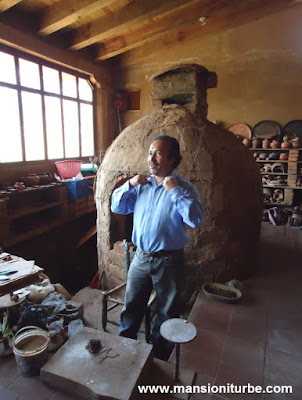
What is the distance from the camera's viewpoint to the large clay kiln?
357 centimetres

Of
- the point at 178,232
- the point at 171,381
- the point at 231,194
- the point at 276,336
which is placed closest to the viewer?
the point at 171,381

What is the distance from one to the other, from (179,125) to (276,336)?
2.67 meters

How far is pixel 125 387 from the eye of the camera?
5.98 ft

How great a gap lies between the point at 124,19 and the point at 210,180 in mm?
4719

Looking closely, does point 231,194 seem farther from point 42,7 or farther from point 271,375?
point 42,7

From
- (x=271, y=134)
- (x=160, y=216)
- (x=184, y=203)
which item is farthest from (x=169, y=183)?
(x=271, y=134)

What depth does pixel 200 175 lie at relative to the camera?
140 inches

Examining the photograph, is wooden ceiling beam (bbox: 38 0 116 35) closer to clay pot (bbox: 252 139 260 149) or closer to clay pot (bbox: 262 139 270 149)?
clay pot (bbox: 252 139 260 149)

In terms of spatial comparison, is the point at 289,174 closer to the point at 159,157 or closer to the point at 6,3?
the point at 159,157

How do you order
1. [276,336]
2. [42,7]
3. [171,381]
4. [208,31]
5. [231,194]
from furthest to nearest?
[208,31] → [42,7] → [231,194] → [276,336] → [171,381]

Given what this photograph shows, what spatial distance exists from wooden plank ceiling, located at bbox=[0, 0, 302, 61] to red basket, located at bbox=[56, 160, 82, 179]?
9.11ft

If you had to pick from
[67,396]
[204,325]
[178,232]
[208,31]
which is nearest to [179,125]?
[178,232]

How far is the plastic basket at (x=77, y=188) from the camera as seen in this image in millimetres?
6672

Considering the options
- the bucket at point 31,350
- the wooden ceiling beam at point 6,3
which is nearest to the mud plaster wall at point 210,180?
the bucket at point 31,350
